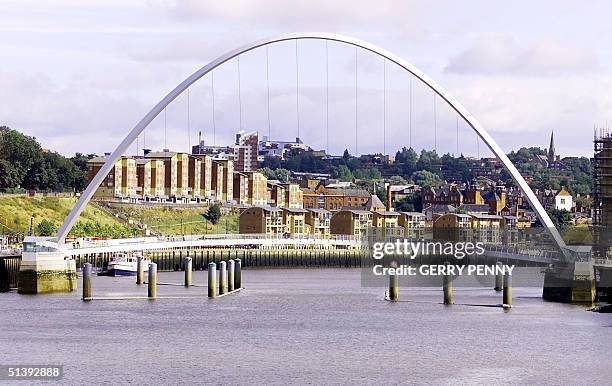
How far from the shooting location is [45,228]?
449 feet

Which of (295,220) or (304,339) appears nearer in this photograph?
(304,339)

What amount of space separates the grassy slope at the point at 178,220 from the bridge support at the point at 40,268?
9253cm

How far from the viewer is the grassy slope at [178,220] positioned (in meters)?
182

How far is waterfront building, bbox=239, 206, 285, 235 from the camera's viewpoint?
184m

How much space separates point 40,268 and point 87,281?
14.3ft

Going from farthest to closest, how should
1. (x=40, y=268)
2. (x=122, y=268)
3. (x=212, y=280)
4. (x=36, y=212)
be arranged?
(x=36, y=212) → (x=122, y=268) → (x=212, y=280) → (x=40, y=268)

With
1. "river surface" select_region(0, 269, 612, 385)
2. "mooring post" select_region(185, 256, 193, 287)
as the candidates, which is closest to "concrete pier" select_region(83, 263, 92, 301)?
"river surface" select_region(0, 269, 612, 385)

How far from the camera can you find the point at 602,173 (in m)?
98.2

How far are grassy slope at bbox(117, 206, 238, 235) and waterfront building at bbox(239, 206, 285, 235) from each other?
3560 mm

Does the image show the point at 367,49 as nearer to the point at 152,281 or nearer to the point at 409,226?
the point at 152,281

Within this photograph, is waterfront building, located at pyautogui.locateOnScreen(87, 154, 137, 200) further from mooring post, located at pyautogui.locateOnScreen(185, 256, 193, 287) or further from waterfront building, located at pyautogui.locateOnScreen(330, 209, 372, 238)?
mooring post, located at pyautogui.locateOnScreen(185, 256, 193, 287)

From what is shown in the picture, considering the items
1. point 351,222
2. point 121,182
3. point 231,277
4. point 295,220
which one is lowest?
point 231,277

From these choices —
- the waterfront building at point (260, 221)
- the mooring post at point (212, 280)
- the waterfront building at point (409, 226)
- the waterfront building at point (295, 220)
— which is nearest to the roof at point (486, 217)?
the waterfront building at point (409, 226)

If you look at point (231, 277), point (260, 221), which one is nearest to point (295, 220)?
point (260, 221)
